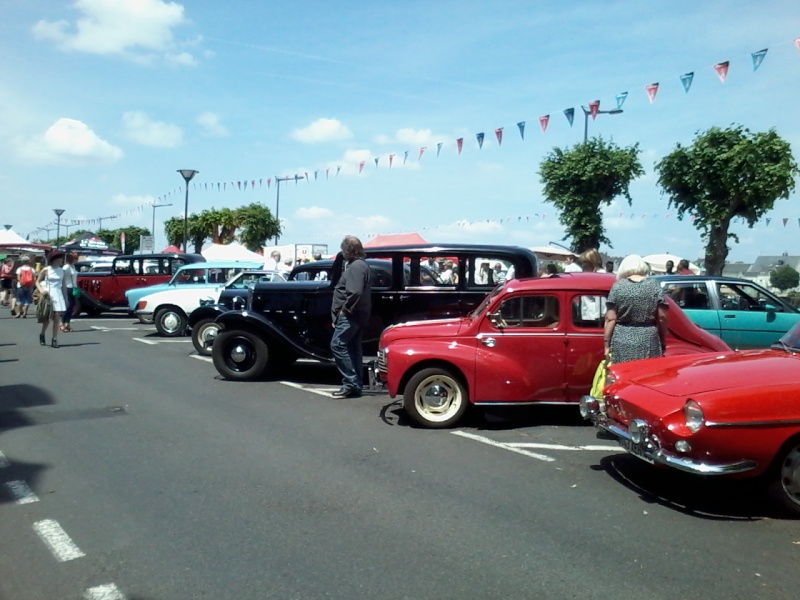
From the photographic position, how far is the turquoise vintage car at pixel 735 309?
37.8 feet

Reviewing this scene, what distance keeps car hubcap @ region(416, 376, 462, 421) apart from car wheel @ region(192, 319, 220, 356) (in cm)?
655

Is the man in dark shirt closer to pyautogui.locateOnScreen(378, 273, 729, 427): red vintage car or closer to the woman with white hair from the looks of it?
pyautogui.locateOnScreen(378, 273, 729, 427): red vintage car

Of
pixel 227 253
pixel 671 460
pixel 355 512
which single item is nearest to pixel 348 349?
pixel 355 512

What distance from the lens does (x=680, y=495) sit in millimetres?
5512

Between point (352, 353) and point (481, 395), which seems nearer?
point (481, 395)

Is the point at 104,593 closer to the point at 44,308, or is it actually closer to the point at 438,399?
the point at 438,399

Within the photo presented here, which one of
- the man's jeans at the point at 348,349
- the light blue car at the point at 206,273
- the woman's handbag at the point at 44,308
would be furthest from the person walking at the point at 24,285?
the man's jeans at the point at 348,349

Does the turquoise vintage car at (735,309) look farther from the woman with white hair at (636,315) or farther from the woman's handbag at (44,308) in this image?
the woman's handbag at (44,308)

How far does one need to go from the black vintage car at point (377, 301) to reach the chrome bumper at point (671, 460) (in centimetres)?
448

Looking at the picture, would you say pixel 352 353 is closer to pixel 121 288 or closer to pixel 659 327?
pixel 659 327

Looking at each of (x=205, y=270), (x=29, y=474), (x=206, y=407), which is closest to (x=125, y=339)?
(x=205, y=270)

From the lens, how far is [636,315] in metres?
6.70

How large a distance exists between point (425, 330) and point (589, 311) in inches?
64.9

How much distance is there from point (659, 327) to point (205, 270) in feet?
45.1
